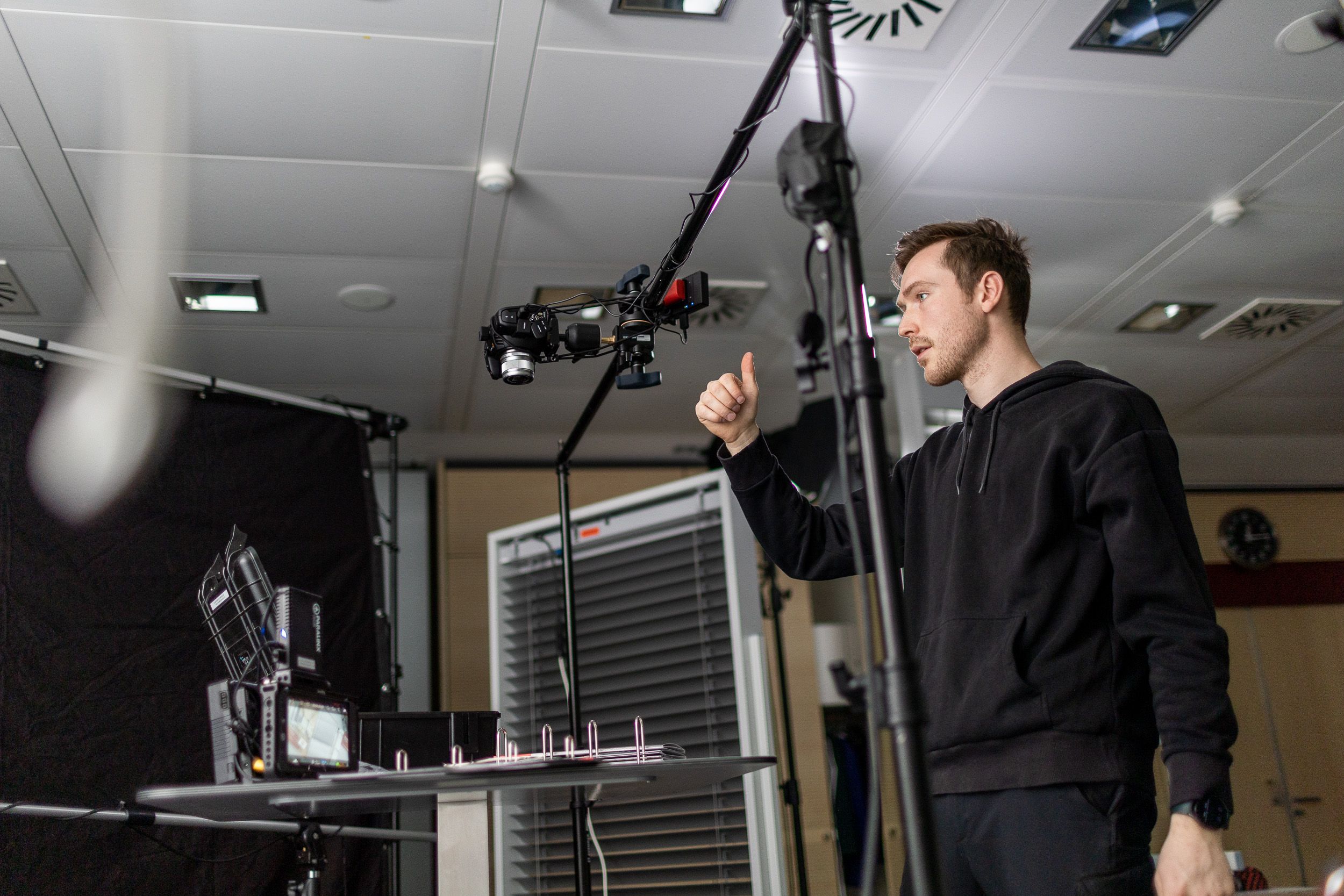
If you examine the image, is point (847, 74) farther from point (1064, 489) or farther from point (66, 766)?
point (66, 766)

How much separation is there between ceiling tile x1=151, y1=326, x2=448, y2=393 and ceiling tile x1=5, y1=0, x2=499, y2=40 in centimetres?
164

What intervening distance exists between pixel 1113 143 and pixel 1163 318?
1.38 m

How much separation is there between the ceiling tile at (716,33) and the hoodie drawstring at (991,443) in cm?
146

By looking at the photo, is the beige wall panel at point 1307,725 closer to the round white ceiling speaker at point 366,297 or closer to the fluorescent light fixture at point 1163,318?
the fluorescent light fixture at point 1163,318

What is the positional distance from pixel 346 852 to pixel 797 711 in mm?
2290

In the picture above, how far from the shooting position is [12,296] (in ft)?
11.5

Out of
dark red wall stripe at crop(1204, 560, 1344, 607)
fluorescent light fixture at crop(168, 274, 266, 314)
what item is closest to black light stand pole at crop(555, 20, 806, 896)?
fluorescent light fixture at crop(168, 274, 266, 314)

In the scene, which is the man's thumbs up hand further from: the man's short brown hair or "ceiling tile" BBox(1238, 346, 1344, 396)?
"ceiling tile" BBox(1238, 346, 1344, 396)

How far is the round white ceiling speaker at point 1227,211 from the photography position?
3.43 metres

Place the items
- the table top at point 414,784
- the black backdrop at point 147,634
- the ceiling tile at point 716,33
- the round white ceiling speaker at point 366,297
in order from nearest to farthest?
the table top at point 414,784 < the ceiling tile at point 716,33 < the black backdrop at point 147,634 < the round white ceiling speaker at point 366,297

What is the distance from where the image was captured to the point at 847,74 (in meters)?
2.79

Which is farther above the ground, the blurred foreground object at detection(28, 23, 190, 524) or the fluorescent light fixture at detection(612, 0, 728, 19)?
the fluorescent light fixture at detection(612, 0, 728, 19)

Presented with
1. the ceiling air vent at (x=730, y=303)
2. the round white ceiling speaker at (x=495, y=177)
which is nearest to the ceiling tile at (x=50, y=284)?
the round white ceiling speaker at (x=495, y=177)

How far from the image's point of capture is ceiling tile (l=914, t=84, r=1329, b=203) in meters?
2.93
